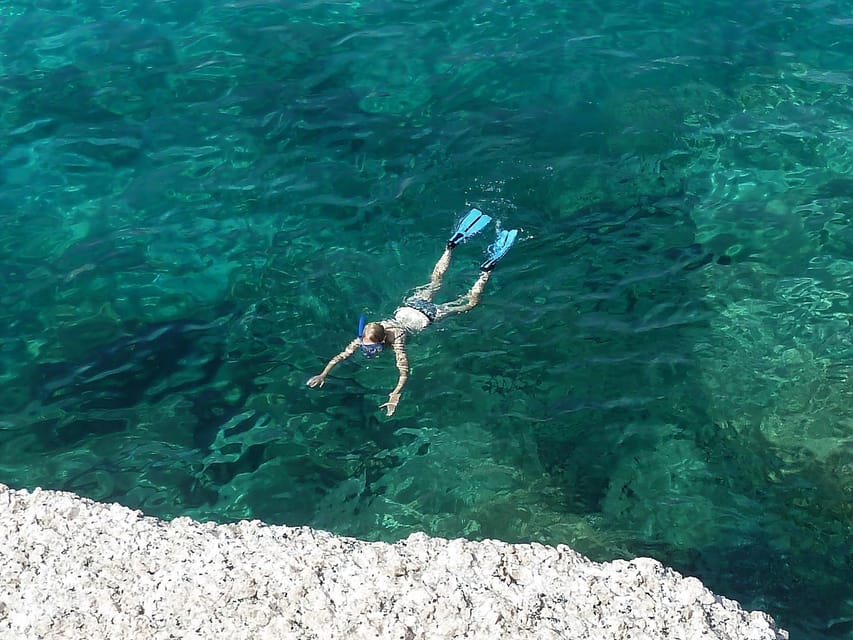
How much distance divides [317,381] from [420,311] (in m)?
1.74

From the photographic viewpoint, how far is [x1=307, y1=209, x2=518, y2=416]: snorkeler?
433 inches

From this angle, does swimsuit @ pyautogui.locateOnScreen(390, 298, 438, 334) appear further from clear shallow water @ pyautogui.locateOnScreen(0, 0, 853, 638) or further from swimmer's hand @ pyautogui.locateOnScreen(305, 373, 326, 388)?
swimmer's hand @ pyautogui.locateOnScreen(305, 373, 326, 388)

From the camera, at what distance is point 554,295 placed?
12562mm

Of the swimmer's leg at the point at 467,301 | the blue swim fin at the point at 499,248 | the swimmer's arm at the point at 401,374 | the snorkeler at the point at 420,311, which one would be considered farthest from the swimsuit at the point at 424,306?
the blue swim fin at the point at 499,248

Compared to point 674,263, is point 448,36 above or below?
above

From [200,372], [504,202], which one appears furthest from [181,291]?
[504,202]

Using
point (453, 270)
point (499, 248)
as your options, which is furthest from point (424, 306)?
A: point (499, 248)

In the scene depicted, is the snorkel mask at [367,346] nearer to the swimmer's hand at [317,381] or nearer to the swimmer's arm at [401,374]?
the swimmer's arm at [401,374]

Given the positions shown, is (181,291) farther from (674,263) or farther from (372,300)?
(674,263)

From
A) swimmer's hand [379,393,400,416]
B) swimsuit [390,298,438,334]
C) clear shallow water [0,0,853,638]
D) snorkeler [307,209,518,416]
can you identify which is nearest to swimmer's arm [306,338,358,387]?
snorkeler [307,209,518,416]

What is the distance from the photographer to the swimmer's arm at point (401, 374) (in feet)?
35.9

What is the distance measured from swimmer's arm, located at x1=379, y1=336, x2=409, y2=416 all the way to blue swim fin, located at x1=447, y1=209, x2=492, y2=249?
6.80 feet

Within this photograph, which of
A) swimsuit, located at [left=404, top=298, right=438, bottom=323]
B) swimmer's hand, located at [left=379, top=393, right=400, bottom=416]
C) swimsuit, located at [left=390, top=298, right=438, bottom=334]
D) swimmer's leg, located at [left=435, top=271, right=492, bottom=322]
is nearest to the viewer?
swimmer's hand, located at [left=379, top=393, right=400, bottom=416]

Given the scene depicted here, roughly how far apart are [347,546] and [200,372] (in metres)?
4.36
